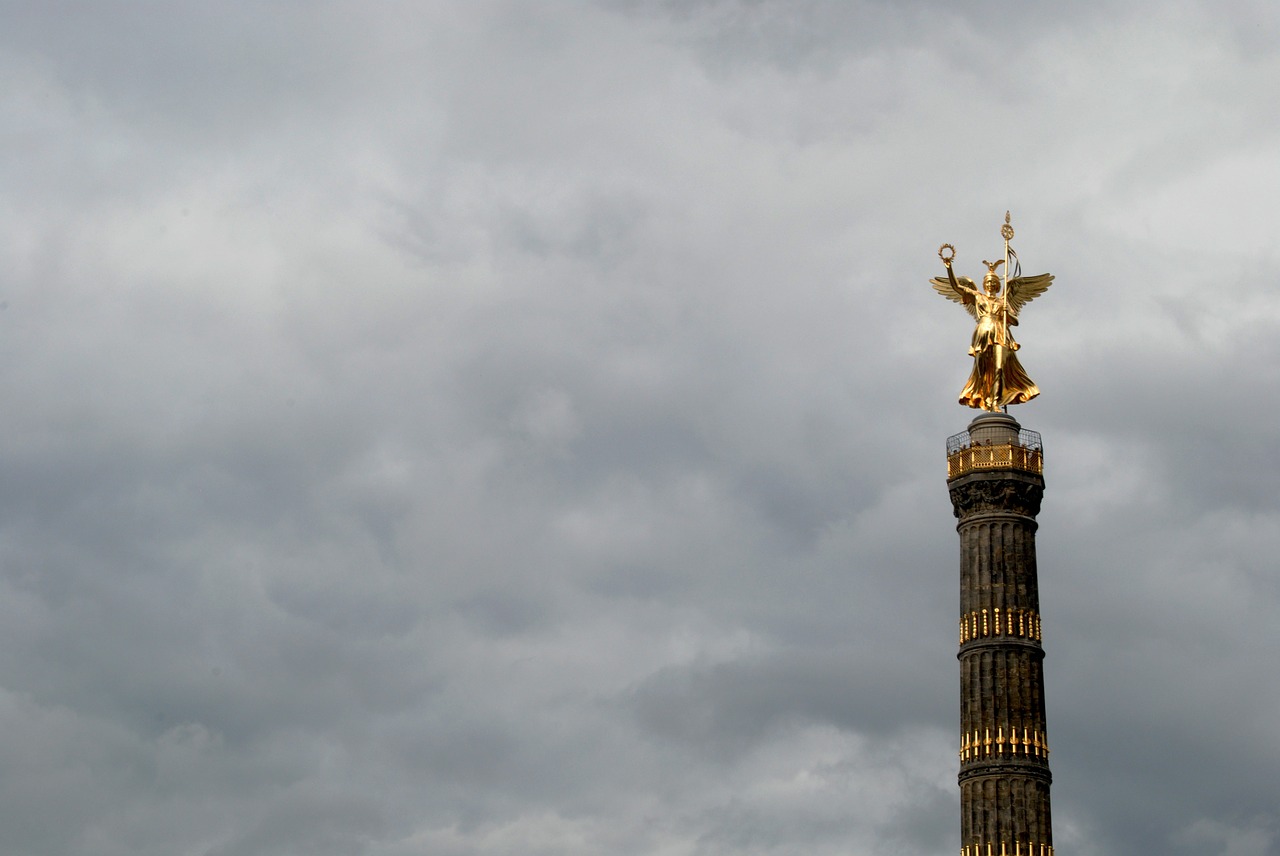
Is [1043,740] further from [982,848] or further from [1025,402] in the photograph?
[1025,402]

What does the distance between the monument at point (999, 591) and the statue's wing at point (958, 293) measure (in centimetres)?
5

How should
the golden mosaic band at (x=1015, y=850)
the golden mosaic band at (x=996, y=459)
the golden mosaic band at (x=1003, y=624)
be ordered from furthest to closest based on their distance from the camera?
the golden mosaic band at (x=996, y=459) → the golden mosaic band at (x=1003, y=624) → the golden mosaic band at (x=1015, y=850)

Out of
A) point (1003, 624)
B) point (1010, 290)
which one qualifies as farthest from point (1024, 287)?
point (1003, 624)

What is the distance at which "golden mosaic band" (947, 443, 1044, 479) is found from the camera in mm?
131000

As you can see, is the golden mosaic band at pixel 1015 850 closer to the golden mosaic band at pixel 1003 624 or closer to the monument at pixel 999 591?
the monument at pixel 999 591

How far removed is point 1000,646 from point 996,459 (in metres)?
9.62

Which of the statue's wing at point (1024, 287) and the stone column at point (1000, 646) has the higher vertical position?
the statue's wing at point (1024, 287)

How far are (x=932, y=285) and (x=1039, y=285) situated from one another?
5.48 metres

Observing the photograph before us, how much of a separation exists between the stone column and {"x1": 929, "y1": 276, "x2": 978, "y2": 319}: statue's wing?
577 cm

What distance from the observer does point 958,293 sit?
13538 cm

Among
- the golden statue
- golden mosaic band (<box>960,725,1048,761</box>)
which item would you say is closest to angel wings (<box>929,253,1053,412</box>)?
the golden statue

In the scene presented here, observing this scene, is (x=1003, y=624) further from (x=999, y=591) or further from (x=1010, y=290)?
(x=1010, y=290)

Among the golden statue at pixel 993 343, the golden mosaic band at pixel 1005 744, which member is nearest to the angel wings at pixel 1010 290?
the golden statue at pixel 993 343

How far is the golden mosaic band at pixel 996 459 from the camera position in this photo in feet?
430
